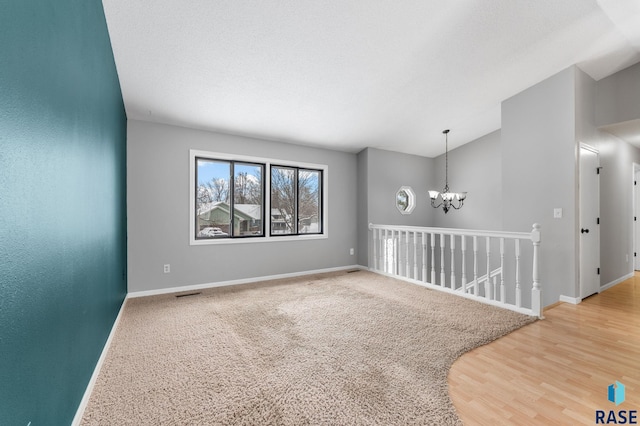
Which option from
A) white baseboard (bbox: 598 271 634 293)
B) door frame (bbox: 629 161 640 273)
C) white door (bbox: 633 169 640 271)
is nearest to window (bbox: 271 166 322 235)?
white baseboard (bbox: 598 271 634 293)

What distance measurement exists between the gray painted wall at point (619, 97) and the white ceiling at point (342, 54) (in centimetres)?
15

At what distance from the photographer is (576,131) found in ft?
11.4

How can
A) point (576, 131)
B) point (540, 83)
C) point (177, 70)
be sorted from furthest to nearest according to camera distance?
point (540, 83), point (576, 131), point (177, 70)

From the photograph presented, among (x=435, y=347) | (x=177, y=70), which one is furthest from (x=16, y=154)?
(x=435, y=347)

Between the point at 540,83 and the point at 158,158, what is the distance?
533 cm

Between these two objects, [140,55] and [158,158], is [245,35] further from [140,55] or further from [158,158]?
[158,158]

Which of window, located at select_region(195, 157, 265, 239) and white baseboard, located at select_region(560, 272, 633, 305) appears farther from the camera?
window, located at select_region(195, 157, 265, 239)

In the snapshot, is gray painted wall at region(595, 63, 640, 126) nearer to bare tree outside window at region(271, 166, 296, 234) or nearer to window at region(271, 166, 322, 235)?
window at region(271, 166, 322, 235)

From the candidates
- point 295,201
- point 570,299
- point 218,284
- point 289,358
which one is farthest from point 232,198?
point 570,299

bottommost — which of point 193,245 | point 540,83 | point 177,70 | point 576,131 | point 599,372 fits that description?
point 599,372

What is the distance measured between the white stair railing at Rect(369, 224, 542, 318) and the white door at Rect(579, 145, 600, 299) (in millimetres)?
555

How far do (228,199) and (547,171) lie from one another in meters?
4.57

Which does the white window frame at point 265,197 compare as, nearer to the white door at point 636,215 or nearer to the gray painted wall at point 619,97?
the gray painted wall at point 619,97

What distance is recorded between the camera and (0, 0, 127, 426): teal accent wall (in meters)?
0.80
